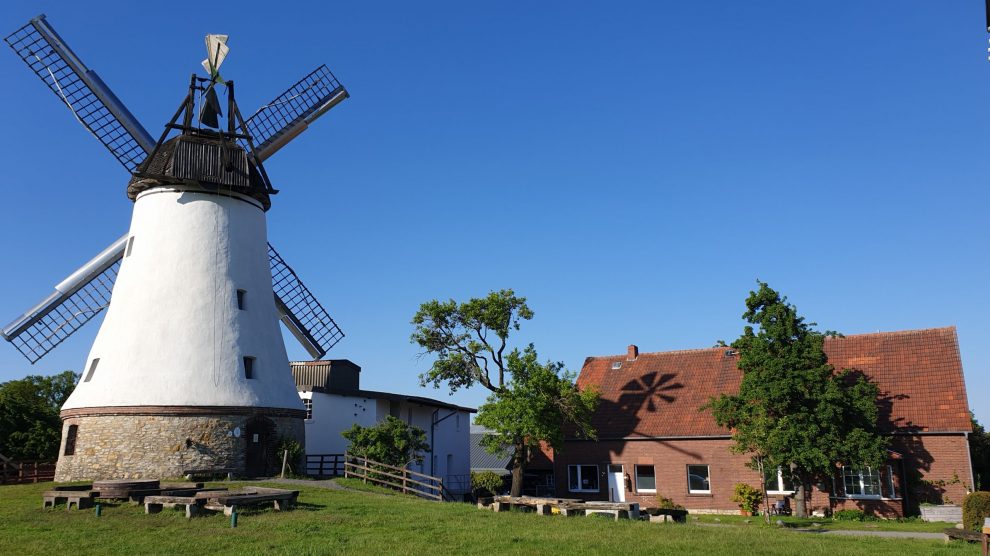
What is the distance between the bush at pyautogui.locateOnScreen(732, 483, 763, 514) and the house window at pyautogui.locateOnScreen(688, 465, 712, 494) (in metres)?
1.97

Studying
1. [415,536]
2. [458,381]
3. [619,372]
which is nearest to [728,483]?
[619,372]

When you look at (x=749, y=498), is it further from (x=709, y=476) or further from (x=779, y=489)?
(x=709, y=476)

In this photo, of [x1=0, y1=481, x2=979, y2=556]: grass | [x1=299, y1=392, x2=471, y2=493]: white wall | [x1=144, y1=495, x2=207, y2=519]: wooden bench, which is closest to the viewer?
[x1=0, y1=481, x2=979, y2=556]: grass

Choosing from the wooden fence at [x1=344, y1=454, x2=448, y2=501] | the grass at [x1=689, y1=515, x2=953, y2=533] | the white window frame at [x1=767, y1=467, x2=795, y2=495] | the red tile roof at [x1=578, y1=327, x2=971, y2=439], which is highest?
the red tile roof at [x1=578, y1=327, x2=971, y2=439]

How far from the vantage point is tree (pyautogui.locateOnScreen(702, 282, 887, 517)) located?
943 inches

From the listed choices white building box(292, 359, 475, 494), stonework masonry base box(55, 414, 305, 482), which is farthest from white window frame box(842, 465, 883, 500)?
stonework masonry base box(55, 414, 305, 482)

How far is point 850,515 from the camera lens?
25.4 m

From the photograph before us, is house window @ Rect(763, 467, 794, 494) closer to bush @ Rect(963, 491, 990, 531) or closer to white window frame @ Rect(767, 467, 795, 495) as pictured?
white window frame @ Rect(767, 467, 795, 495)

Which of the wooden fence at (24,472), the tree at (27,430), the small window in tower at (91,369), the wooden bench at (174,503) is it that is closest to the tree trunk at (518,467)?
the wooden bench at (174,503)

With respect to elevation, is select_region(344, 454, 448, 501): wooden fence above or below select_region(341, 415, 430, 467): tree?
below

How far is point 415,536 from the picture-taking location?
1431 centimetres

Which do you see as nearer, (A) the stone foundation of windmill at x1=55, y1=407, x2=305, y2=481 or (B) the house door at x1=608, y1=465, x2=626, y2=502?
(A) the stone foundation of windmill at x1=55, y1=407, x2=305, y2=481

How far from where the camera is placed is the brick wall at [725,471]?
25.7 m

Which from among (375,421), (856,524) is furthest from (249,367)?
(856,524)
